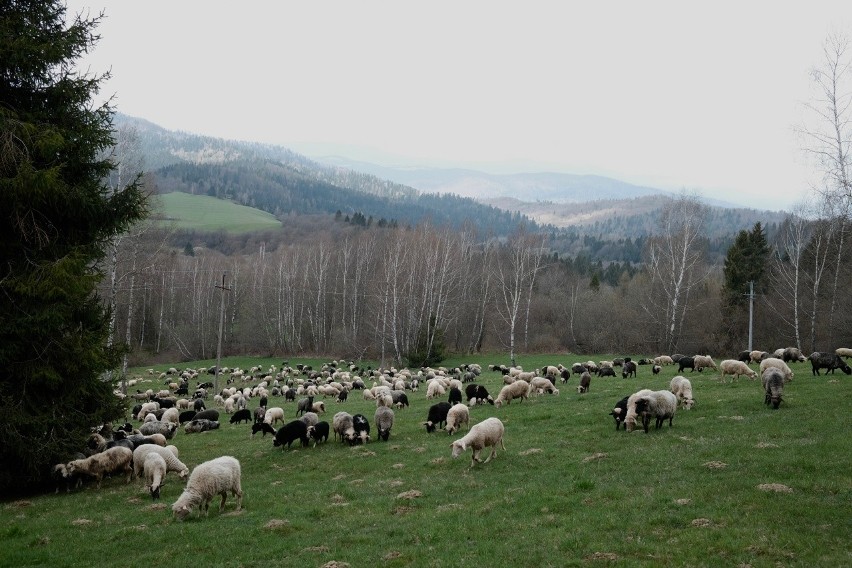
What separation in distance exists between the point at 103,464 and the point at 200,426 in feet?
38.3

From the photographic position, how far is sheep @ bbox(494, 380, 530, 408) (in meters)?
28.1

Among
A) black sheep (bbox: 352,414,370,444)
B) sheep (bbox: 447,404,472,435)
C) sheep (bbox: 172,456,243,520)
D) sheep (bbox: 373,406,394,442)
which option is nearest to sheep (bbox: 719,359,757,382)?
sheep (bbox: 447,404,472,435)

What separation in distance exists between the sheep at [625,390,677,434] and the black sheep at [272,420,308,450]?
1205 centimetres

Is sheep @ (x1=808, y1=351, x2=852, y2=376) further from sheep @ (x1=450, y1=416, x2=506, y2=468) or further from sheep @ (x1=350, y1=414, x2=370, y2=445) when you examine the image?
sheep @ (x1=350, y1=414, x2=370, y2=445)

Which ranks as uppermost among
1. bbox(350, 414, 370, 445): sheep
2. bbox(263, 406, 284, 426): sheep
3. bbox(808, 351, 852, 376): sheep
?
bbox(808, 351, 852, 376): sheep

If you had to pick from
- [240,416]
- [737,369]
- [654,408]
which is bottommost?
[240,416]

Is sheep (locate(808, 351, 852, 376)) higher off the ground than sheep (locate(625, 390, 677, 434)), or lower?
higher

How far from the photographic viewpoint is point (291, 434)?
2278 cm

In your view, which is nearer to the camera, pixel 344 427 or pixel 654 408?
pixel 654 408

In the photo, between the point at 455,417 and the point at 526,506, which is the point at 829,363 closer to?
the point at 455,417

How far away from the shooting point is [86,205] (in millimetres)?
17562

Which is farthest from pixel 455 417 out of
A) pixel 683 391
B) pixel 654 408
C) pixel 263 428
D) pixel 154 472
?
pixel 154 472

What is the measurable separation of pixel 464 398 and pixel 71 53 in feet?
74.7

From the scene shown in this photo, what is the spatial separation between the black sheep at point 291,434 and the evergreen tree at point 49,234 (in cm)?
602
